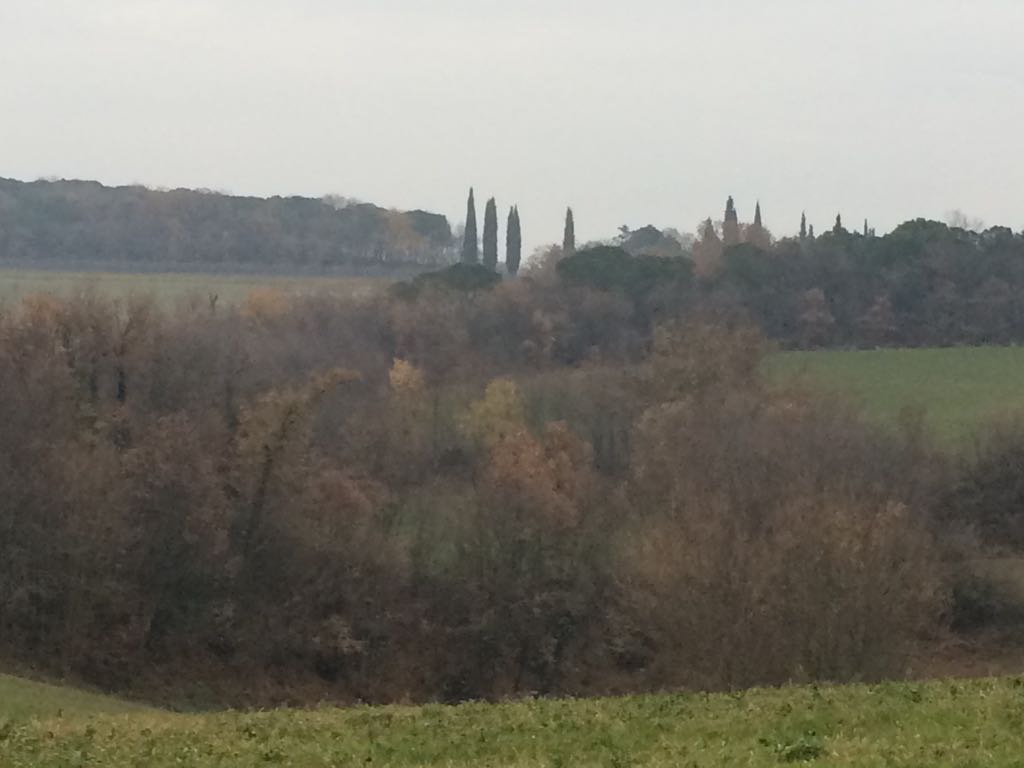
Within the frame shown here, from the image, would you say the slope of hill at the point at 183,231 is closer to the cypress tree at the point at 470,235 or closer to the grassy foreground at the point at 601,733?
the cypress tree at the point at 470,235

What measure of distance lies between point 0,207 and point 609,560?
75.6 m

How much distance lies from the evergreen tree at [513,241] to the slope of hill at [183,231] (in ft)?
58.8

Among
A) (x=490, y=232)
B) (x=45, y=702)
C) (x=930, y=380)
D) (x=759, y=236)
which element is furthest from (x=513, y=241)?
(x=45, y=702)

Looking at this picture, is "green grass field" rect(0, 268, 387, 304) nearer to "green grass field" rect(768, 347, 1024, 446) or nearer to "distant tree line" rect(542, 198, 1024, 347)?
"distant tree line" rect(542, 198, 1024, 347)

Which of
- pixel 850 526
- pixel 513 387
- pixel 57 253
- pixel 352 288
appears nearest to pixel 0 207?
pixel 57 253

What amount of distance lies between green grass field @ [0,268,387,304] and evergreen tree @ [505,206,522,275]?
35.4 metres

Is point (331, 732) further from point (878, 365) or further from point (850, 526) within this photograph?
point (878, 365)

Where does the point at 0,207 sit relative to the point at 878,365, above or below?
above

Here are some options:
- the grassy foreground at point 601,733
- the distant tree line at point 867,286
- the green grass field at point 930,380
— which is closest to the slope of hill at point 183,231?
the distant tree line at point 867,286

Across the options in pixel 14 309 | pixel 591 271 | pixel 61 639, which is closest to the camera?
pixel 61 639

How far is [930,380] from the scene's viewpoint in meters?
76.6

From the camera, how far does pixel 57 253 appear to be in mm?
103375

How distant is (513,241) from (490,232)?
274 centimetres

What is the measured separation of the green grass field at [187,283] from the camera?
86125 mm
